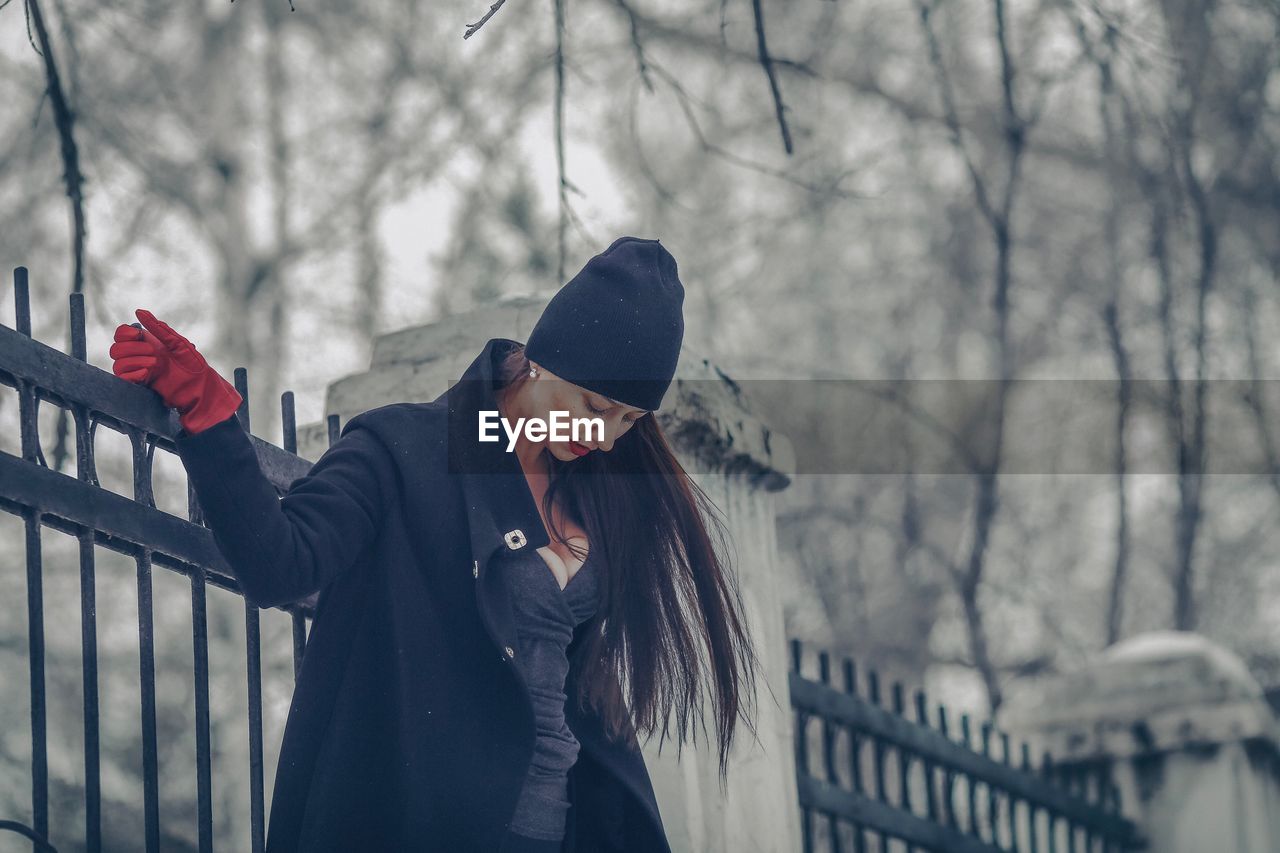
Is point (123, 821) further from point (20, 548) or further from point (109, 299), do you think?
point (109, 299)

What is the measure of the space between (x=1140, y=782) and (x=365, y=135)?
25.9 ft

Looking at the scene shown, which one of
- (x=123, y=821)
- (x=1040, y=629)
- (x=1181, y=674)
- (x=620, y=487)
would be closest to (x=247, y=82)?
(x=123, y=821)

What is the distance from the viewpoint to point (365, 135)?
37.4 ft

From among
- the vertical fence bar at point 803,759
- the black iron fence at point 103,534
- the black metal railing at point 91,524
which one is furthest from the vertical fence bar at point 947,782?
the black metal railing at point 91,524

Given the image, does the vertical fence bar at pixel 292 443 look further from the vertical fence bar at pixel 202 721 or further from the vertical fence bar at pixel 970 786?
the vertical fence bar at pixel 970 786

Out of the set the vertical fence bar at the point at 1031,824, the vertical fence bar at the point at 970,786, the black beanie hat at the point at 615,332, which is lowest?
the vertical fence bar at the point at 1031,824

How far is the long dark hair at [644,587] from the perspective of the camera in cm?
233

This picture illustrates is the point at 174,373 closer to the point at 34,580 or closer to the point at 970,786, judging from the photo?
the point at 34,580

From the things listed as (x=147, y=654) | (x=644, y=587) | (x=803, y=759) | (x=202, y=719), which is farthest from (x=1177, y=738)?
(x=147, y=654)

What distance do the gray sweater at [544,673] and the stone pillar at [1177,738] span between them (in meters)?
3.45

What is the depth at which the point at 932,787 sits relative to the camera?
415 centimetres

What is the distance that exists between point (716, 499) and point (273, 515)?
1603 mm

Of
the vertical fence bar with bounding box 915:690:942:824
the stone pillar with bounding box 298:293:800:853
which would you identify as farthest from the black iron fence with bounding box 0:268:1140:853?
the vertical fence bar with bounding box 915:690:942:824

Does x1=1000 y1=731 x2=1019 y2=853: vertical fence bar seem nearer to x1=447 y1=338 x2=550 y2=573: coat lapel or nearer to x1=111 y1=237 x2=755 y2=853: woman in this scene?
x1=111 y1=237 x2=755 y2=853: woman
